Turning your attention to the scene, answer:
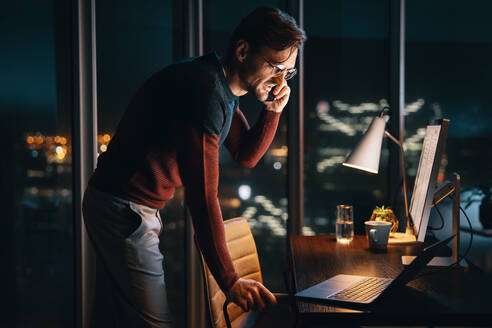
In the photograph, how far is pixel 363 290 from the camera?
115 centimetres

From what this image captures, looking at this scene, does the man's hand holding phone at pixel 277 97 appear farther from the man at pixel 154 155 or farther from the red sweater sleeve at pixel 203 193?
the red sweater sleeve at pixel 203 193

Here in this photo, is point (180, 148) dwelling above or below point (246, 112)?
below

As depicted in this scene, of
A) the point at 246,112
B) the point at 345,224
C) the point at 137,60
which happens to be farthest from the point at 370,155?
the point at 137,60

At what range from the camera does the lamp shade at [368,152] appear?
6.20ft

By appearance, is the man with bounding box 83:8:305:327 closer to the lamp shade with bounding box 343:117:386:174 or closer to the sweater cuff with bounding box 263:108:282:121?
the sweater cuff with bounding box 263:108:282:121

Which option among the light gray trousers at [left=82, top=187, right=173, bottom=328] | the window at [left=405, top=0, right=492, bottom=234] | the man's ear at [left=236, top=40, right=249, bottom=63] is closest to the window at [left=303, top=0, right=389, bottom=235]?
the window at [left=405, top=0, right=492, bottom=234]

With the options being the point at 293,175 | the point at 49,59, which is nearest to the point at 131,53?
the point at 49,59

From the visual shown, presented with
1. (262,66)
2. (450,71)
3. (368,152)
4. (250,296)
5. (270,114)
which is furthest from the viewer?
(450,71)

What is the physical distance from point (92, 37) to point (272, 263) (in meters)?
1.94

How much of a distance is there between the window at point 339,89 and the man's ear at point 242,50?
1535 millimetres

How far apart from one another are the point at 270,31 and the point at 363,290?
2.68ft

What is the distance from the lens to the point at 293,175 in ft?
8.91

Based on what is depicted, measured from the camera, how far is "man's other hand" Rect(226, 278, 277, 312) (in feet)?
3.26

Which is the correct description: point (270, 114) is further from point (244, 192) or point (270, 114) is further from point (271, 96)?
point (244, 192)
